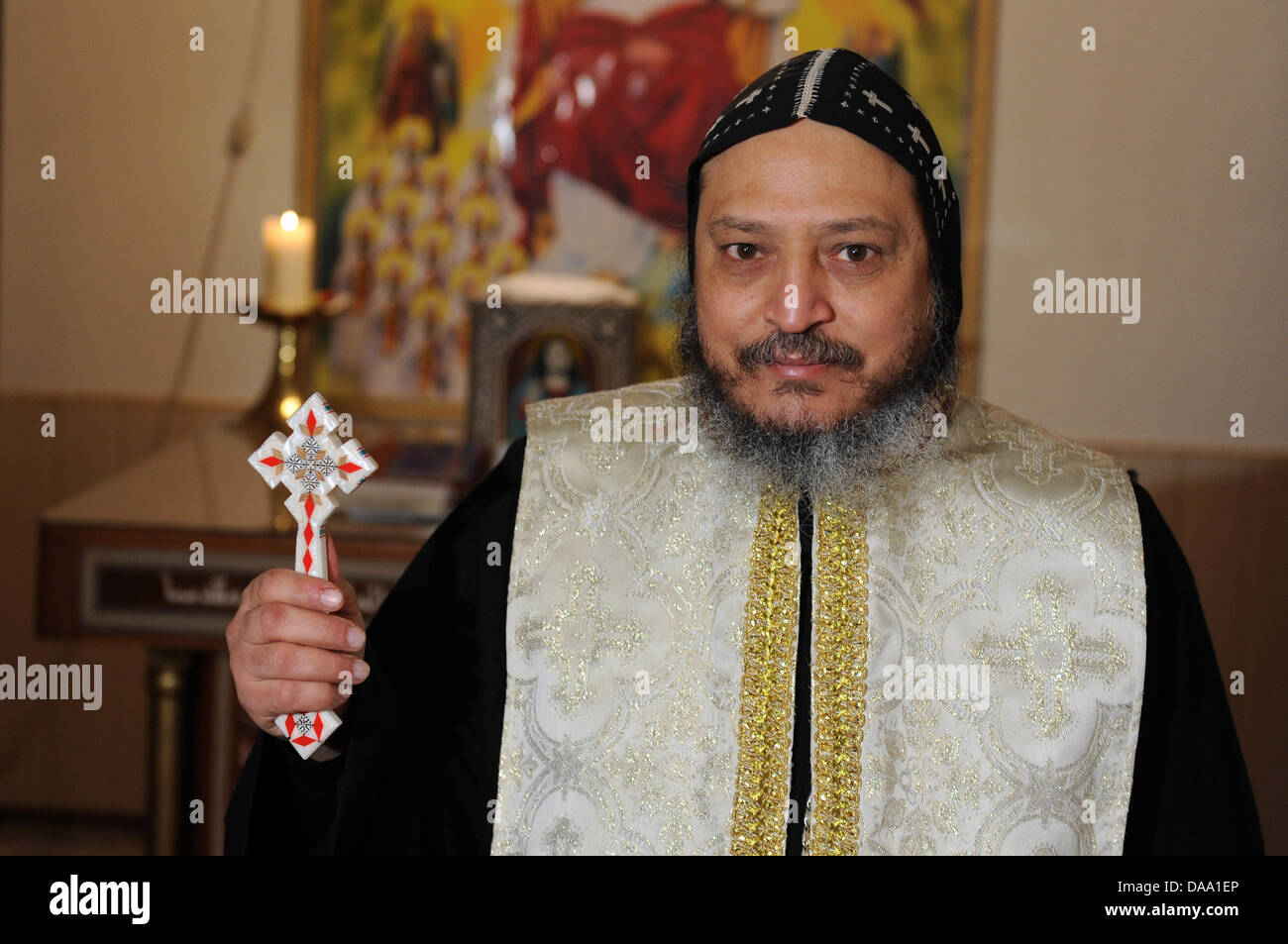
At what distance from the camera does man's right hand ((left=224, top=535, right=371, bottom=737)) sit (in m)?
1.64

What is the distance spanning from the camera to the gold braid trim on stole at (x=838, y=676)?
1899 mm

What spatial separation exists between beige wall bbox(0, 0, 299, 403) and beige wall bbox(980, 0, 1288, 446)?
214cm

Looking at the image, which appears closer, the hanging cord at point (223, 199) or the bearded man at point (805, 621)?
the bearded man at point (805, 621)

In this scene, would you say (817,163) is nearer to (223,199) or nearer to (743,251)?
(743,251)

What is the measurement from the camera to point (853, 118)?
6.24 feet

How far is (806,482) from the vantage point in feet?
6.57

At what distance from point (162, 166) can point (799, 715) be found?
3168mm

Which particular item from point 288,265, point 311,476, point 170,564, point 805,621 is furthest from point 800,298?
point 288,265

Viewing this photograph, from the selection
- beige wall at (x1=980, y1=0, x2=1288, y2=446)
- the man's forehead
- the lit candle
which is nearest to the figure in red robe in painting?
the lit candle

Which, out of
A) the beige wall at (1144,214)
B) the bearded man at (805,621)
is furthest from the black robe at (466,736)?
the beige wall at (1144,214)

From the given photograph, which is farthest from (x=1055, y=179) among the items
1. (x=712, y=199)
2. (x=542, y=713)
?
(x=542, y=713)

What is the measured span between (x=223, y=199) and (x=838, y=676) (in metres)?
3.06

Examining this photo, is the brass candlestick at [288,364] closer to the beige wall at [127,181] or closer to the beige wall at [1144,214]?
the beige wall at [127,181]
